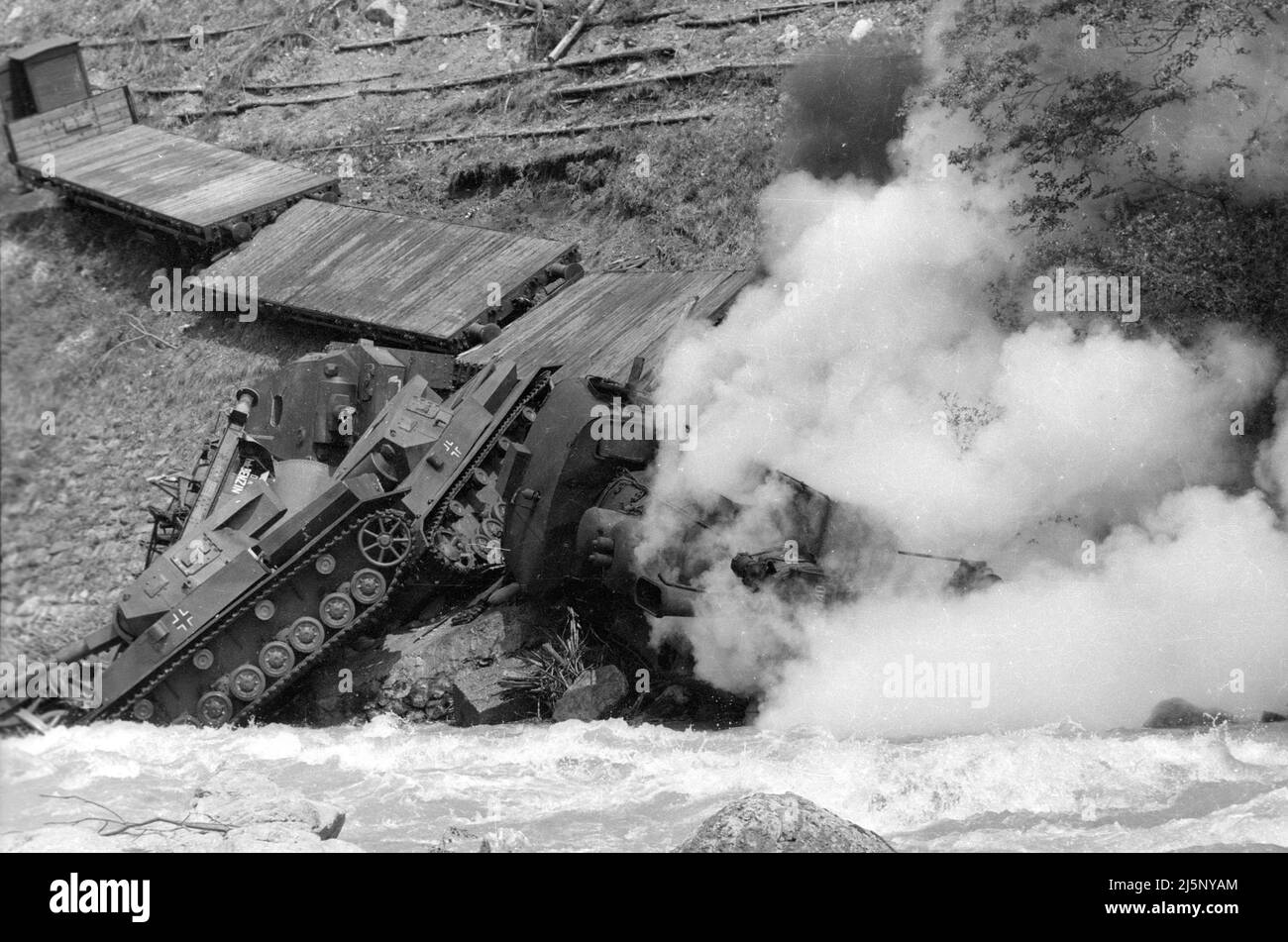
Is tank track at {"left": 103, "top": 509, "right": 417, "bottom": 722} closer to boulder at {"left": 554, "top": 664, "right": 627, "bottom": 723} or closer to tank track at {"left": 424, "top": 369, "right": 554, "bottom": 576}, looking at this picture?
tank track at {"left": 424, "top": 369, "right": 554, "bottom": 576}

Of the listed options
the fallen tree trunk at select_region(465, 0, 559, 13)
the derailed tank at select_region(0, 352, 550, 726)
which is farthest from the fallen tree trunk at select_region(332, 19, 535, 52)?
the derailed tank at select_region(0, 352, 550, 726)

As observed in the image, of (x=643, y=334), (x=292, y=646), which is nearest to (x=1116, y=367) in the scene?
(x=643, y=334)

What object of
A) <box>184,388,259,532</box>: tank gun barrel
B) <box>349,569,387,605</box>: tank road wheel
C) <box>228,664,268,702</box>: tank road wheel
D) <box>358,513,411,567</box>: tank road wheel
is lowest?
<box>228,664,268,702</box>: tank road wheel

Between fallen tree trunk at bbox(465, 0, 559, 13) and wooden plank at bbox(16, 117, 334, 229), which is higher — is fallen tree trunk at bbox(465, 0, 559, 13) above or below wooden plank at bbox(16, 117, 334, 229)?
above

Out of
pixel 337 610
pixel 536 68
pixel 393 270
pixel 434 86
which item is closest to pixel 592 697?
pixel 337 610

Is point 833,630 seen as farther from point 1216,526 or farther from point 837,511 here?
point 1216,526

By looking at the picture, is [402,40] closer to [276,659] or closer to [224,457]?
[224,457]
